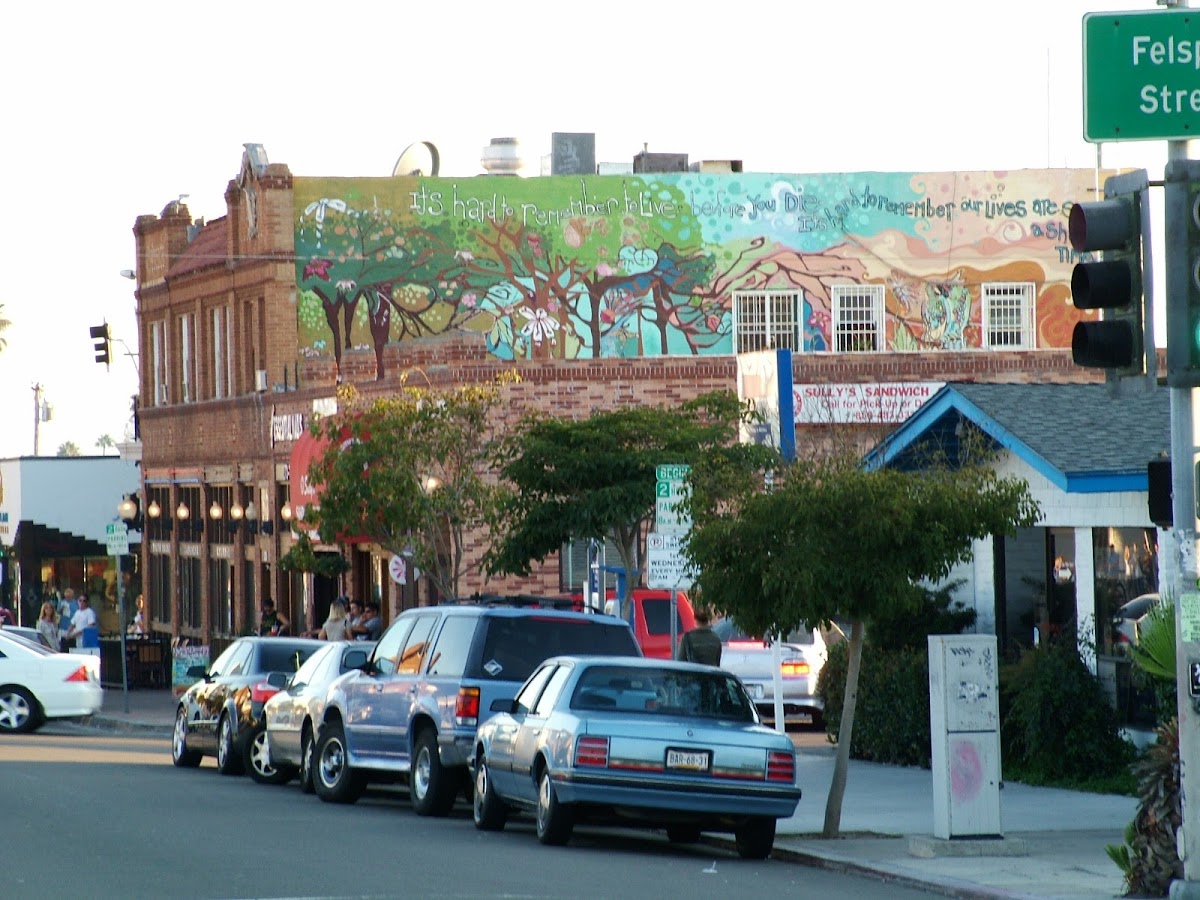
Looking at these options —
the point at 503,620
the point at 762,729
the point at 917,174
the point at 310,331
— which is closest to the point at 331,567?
the point at 310,331

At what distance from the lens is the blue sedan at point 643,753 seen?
47.8 feet

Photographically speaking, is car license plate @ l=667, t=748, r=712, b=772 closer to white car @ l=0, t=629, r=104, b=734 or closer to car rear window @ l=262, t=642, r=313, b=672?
car rear window @ l=262, t=642, r=313, b=672

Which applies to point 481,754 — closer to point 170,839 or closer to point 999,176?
point 170,839

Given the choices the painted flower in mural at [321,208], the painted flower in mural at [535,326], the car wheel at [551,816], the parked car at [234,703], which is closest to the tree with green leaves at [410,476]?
the parked car at [234,703]

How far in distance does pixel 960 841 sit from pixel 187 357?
40.3 meters

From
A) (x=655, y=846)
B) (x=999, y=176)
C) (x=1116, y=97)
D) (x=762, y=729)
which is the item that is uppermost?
(x=999, y=176)

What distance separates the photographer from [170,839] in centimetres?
1523

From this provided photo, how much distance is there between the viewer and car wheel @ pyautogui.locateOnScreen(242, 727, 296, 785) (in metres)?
21.8

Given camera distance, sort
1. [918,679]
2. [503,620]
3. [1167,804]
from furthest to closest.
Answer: [918,679]
[503,620]
[1167,804]

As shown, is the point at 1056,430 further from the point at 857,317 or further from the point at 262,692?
the point at 857,317

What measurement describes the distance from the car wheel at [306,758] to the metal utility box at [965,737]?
744 centimetres

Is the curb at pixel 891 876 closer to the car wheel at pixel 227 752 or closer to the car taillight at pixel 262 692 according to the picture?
the car taillight at pixel 262 692

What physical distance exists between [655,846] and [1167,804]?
15.8ft

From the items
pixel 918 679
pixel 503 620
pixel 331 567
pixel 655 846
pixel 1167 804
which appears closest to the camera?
pixel 1167 804
